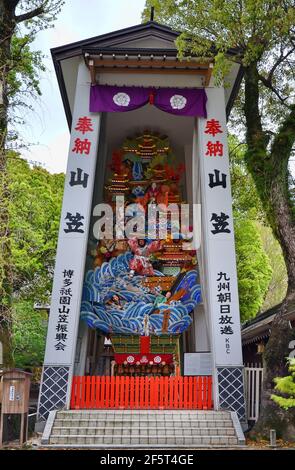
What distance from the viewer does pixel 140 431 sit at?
7.42 m

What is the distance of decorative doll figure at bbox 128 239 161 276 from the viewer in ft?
39.8

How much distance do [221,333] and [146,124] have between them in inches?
280

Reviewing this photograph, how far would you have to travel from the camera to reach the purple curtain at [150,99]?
1006 centimetres

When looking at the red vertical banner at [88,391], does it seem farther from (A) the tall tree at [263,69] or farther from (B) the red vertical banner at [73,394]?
(A) the tall tree at [263,69]

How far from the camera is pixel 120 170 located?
43.8 ft

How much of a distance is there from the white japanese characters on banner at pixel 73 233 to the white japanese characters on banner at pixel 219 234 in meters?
2.31

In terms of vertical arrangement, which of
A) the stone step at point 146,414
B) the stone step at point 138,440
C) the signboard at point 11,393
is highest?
the signboard at point 11,393

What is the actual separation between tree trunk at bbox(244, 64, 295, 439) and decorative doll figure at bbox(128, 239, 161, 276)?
155 inches

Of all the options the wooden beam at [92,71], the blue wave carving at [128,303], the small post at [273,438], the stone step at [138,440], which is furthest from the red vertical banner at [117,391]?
the wooden beam at [92,71]

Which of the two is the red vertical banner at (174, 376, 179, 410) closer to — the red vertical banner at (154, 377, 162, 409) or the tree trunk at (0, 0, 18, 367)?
the red vertical banner at (154, 377, 162, 409)

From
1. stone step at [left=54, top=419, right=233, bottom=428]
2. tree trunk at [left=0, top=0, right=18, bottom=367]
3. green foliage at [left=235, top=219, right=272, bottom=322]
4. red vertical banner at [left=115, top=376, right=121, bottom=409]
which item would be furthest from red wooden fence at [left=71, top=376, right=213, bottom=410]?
green foliage at [left=235, top=219, right=272, bottom=322]

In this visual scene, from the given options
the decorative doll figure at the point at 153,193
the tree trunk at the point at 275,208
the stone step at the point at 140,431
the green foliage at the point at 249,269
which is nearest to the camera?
the stone step at the point at 140,431

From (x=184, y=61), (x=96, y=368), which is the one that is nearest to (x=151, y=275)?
(x=96, y=368)

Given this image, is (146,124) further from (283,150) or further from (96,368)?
(96,368)
